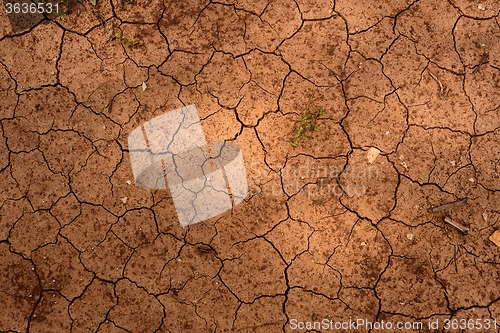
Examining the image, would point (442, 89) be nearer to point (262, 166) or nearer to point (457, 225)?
point (457, 225)

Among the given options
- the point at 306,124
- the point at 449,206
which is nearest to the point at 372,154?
the point at 306,124

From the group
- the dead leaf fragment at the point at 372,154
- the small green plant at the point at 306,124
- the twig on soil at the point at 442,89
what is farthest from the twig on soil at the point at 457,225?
the small green plant at the point at 306,124

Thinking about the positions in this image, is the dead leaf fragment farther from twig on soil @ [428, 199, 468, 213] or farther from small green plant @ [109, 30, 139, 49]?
small green plant @ [109, 30, 139, 49]

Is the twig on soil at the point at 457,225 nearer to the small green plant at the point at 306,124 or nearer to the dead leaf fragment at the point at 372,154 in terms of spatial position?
the dead leaf fragment at the point at 372,154

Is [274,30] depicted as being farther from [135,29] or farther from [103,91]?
[103,91]

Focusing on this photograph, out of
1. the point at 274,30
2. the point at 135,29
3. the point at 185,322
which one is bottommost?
the point at 185,322

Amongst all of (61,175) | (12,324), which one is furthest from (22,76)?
(12,324)
